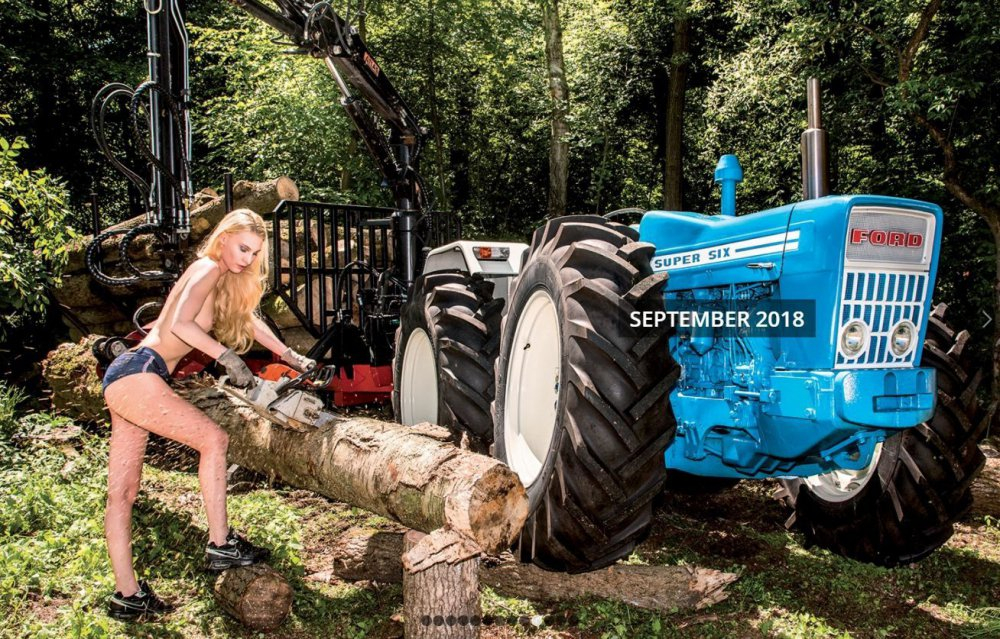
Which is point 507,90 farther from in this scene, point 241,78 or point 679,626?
point 679,626

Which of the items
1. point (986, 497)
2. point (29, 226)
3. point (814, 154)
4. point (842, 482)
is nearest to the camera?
point (814, 154)

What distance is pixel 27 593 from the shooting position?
3885 mm

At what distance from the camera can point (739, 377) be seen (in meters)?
3.69

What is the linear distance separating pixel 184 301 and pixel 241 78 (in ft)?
46.8

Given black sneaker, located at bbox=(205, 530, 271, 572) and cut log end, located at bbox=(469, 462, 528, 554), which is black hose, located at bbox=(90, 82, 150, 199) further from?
cut log end, located at bbox=(469, 462, 528, 554)

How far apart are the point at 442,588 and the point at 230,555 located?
1.23m

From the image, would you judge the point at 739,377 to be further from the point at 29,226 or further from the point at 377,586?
the point at 29,226

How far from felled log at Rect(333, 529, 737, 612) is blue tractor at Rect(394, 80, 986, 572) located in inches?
6.8

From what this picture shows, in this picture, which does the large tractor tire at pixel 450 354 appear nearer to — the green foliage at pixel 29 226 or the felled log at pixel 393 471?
the felled log at pixel 393 471

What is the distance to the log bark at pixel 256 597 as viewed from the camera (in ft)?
11.7

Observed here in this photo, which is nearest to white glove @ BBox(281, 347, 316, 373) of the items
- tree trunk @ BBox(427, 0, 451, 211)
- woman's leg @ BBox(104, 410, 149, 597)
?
woman's leg @ BBox(104, 410, 149, 597)

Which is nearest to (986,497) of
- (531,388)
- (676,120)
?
(531,388)

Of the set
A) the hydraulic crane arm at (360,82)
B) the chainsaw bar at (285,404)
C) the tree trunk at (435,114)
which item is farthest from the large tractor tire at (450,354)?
the tree trunk at (435,114)

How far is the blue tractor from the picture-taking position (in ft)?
11.0
